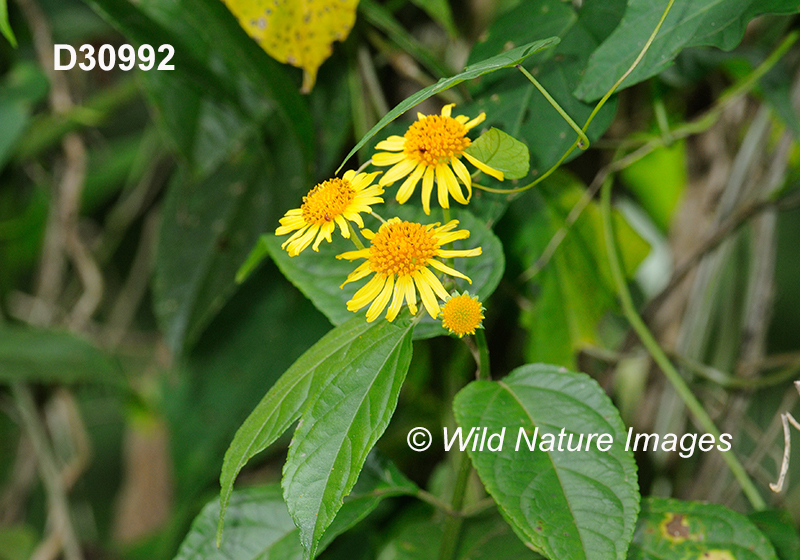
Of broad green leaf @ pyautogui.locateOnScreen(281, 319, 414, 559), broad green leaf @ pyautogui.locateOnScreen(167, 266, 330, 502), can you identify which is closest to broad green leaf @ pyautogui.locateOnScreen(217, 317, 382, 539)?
broad green leaf @ pyautogui.locateOnScreen(281, 319, 414, 559)

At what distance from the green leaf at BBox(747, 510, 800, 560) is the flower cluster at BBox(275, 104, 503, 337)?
29 cm

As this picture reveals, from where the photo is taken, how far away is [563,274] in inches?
24.2

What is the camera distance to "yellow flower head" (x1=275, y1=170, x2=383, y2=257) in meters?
0.34

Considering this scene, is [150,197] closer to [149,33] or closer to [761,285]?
[149,33]

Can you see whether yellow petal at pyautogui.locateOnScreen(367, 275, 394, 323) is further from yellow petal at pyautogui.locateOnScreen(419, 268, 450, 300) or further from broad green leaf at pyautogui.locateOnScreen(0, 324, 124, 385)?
broad green leaf at pyautogui.locateOnScreen(0, 324, 124, 385)

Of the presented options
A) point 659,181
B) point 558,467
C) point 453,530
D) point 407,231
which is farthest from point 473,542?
point 659,181

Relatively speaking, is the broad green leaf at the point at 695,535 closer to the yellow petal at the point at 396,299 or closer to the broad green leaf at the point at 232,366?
the yellow petal at the point at 396,299

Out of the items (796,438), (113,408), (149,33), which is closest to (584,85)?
(149,33)

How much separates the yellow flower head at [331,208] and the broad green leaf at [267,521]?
17cm

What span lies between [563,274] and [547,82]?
8.9 inches

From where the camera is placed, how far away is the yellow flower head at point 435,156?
0.34 metres

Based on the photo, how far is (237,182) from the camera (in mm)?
697

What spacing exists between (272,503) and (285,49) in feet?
1.13

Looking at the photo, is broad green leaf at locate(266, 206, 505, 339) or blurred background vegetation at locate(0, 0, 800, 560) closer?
broad green leaf at locate(266, 206, 505, 339)
